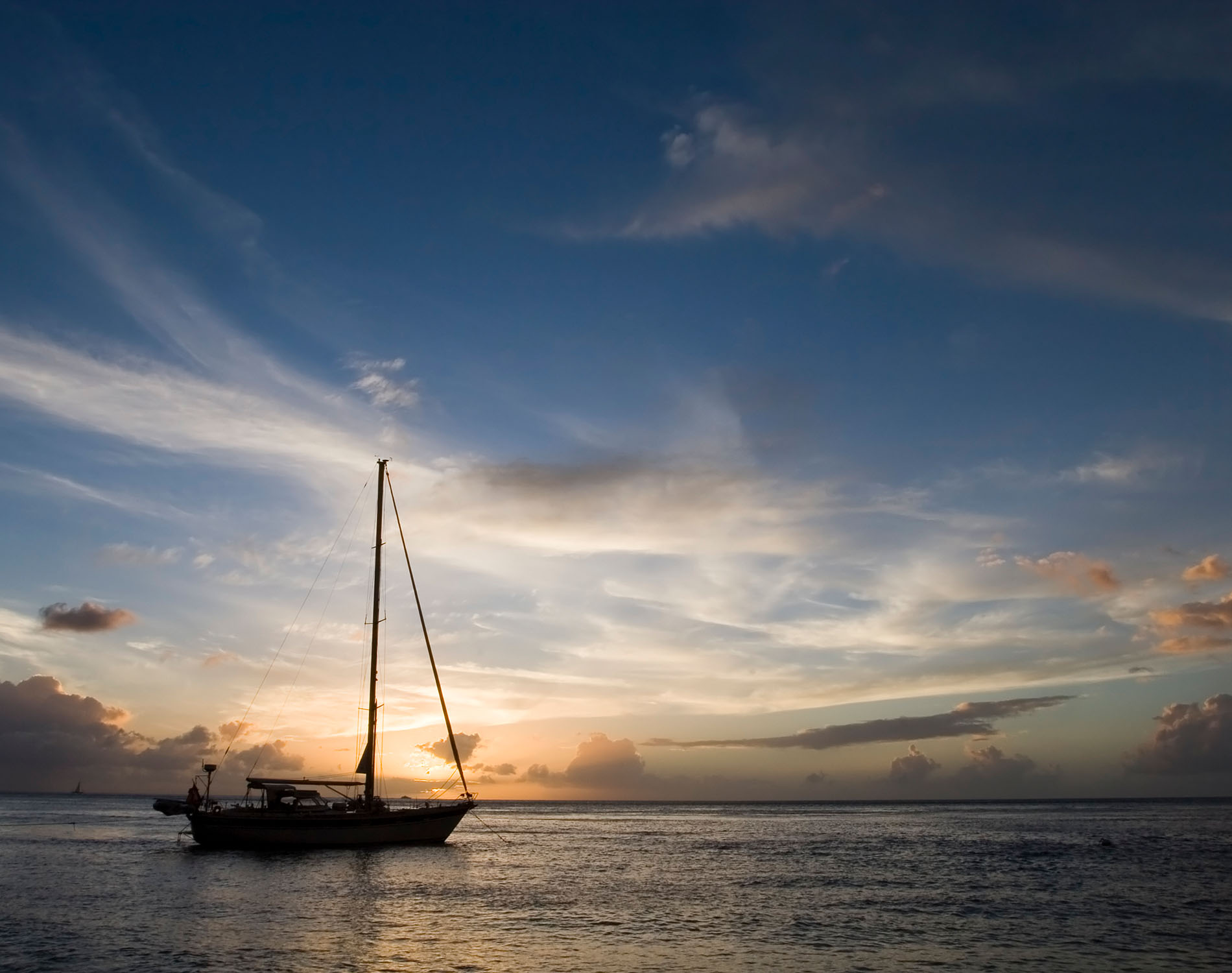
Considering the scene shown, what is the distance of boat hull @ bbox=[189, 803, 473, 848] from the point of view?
195 ft

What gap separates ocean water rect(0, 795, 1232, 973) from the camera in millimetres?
29953

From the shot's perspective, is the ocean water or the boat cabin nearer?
the ocean water

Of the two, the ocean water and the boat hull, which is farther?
the boat hull

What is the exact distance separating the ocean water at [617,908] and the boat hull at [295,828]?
1216 mm

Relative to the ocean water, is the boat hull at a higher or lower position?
higher

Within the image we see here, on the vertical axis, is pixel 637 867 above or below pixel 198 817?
below

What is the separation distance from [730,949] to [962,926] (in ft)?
36.6

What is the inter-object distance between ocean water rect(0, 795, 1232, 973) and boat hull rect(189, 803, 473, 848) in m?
1.22

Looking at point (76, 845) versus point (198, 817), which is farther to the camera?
point (76, 845)

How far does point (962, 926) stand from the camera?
119 feet

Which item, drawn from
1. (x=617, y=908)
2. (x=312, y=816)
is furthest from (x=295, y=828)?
(x=617, y=908)

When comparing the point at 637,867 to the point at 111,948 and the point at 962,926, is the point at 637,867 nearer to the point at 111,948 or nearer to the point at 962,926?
the point at 962,926

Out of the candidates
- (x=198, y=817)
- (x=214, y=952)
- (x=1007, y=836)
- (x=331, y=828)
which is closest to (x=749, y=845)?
(x=1007, y=836)

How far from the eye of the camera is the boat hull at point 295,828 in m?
59.4
